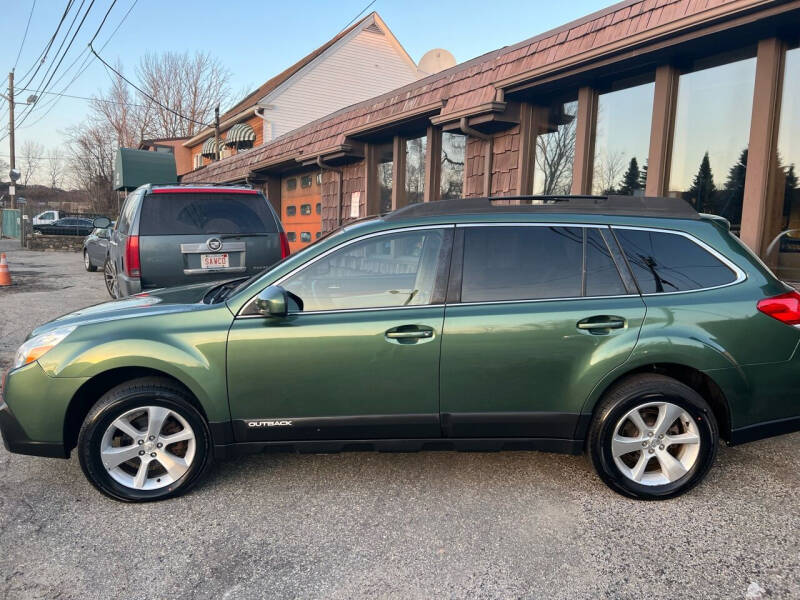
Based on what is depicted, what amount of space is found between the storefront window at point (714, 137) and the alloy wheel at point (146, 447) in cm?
577

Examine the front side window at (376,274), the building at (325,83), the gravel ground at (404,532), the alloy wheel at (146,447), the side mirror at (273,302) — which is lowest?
the gravel ground at (404,532)

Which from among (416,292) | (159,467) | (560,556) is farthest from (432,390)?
(159,467)

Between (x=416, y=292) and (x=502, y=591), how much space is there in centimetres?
157

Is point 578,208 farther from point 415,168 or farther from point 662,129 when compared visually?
point 415,168

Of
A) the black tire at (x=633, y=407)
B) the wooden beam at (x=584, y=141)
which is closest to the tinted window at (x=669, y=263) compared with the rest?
the black tire at (x=633, y=407)

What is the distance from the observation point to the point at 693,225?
11.1 feet

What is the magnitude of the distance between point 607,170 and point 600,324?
4.88 metres

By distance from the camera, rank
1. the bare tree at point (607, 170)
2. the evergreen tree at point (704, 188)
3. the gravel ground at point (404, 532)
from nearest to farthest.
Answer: the gravel ground at point (404, 532) < the evergreen tree at point (704, 188) < the bare tree at point (607, 170)

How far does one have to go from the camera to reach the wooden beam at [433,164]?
10.2 m

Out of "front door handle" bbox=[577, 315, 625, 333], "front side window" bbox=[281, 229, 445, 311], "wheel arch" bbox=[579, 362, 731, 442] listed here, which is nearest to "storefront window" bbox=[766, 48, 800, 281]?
"wheel arch" bbox=[579, 362, 731, 442]

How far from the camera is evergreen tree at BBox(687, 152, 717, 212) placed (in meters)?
6.39

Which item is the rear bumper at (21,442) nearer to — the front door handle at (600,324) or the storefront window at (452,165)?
the front door handle at (600,324)

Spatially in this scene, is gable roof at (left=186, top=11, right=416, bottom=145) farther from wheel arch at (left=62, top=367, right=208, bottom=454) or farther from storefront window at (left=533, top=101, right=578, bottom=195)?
wheel arch at (left=62, top=367, right=208, bottom=454)

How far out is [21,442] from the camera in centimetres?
320
